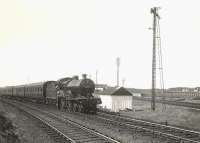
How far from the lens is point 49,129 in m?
16.7

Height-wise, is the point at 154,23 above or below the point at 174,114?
above

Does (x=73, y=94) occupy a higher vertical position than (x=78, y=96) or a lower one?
higher

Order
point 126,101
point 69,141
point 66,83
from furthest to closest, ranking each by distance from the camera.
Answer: point 126,101, point 66,83, point 69,141

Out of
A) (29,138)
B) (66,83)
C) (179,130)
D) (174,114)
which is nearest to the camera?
(29,138)

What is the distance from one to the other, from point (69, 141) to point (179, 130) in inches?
275

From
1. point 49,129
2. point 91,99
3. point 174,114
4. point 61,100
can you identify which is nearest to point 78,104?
point 91,99

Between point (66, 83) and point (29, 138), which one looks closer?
point (29, 138)

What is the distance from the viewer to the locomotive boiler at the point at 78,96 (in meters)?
27.2

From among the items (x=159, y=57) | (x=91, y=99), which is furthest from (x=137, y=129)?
(x=159, y=57)

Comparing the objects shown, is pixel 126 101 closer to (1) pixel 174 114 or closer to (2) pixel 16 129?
(1) pixel 174 114

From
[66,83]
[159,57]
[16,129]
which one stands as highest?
[159,57]

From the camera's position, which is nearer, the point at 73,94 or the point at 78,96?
the point at 78,96

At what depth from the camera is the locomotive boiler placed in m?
27.2

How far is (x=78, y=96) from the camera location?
2834 centimetres
